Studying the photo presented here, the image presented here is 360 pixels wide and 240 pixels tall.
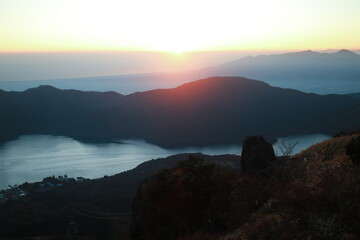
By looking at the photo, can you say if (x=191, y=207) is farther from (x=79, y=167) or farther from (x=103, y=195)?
(x=79, y=167)

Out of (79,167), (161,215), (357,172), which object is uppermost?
(357,172)

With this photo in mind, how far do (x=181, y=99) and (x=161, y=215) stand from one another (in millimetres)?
106757

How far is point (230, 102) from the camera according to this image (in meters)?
112

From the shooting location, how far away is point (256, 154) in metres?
13.1

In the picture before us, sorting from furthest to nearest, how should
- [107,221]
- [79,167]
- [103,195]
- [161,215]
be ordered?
[79,167], [103,195], [107,221], [161,215]

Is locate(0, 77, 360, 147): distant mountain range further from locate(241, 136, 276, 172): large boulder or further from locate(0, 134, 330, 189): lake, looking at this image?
locate(241, 136, 276, 172): large boulder

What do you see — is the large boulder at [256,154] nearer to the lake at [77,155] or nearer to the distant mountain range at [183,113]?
the lake at [77,155]

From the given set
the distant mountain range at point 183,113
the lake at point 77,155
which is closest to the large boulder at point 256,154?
the lake at point 77,155

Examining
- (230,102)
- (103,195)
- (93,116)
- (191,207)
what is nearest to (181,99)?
(230,102)

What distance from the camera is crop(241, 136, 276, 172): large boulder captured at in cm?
1291

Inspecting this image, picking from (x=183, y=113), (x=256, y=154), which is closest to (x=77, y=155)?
(x=183, y=113)

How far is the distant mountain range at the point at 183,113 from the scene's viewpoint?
97.4 meters

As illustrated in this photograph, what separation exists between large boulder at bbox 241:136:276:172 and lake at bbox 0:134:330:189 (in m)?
44.6

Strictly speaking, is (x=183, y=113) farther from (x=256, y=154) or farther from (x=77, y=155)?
(x=256, y=154)
